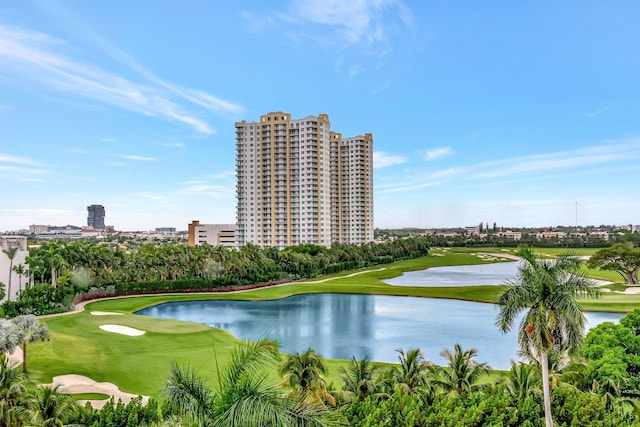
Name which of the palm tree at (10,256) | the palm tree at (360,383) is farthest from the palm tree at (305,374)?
the palm tree at (10,256)

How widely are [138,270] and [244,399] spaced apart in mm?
57209

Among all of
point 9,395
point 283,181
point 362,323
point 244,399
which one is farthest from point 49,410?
point 283,181

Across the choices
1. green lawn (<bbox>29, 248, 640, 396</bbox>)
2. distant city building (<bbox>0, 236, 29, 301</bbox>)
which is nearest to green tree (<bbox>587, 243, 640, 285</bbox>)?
green lawn (<bbox>29, 248, 640, 396</bbox>)

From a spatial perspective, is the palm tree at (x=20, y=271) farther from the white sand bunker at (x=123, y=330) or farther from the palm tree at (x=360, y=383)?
the palm tree at (x=360, y=383)

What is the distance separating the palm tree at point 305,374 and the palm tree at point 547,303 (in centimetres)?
617

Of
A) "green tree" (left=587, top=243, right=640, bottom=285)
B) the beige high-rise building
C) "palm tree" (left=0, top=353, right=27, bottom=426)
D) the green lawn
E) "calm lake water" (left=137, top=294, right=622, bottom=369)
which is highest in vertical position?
the beige high-rise building

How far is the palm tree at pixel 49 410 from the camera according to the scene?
13023mm

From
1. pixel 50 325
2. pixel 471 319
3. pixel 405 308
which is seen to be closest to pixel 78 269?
pixel 50 325

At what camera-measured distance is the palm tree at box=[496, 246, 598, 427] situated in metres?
14.0

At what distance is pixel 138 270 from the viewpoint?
→ 59.4 metres

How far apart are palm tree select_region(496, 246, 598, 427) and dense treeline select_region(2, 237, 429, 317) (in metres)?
38.5

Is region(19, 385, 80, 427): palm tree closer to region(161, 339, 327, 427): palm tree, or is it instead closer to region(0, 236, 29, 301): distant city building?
region(161, 339, 327, 427): palm tree

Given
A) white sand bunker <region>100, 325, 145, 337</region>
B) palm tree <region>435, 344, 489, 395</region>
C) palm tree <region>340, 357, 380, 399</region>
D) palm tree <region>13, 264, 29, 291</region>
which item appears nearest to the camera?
palm tree <region>340, 357, 380, 399</region>

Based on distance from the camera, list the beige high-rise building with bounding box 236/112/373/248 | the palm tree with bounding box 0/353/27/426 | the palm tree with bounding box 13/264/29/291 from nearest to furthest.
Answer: the palm tree with bounding box 0/353/27/426 < the palm tree with bounding box 13/264/29/291 < the beige high-rise building with bounding box 236/112/373/248
